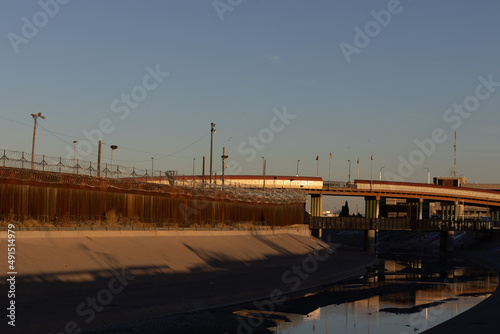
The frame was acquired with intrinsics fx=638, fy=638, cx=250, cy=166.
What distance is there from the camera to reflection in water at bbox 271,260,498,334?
97.0ft

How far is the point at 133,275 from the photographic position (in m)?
36.8

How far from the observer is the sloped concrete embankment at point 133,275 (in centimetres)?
2630

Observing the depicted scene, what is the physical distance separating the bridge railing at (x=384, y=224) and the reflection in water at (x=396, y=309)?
56.3m

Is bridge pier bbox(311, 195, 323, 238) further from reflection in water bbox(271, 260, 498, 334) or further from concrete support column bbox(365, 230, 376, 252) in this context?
reflection in water bbox(271, 260, 498, 334)

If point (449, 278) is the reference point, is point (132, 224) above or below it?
above

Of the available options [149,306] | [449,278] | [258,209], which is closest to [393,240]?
[258,209]

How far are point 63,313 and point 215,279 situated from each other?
16148 mm

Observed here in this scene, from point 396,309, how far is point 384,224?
3132 inches

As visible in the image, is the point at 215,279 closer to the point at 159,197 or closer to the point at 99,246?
the point at 99,246

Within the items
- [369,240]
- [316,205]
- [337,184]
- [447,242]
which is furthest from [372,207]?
[369,240]

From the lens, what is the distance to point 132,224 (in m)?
54.9

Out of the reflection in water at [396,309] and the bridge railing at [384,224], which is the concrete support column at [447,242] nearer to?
the bridge railing at [384,224]

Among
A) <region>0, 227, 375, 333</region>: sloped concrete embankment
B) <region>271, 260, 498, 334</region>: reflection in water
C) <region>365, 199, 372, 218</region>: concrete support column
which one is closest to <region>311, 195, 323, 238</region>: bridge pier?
<region>365, 199, 372, 218</region>: concrete support column

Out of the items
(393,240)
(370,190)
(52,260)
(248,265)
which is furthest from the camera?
(393,240)
